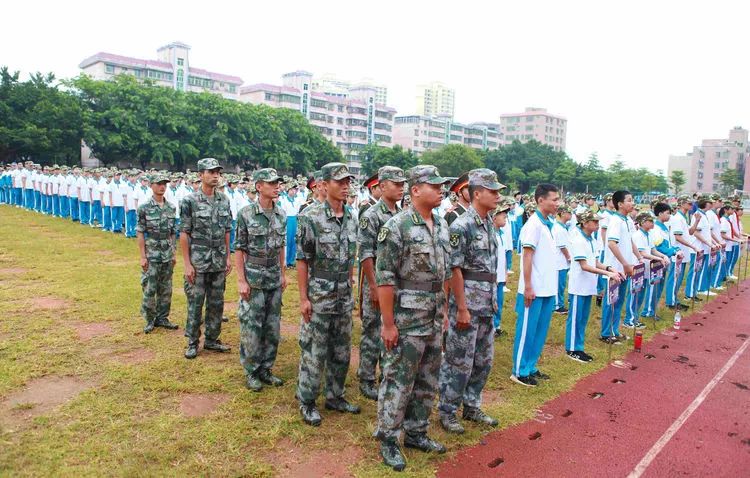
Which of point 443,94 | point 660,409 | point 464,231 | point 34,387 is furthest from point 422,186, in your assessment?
point 443,94

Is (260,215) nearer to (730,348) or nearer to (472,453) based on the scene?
(472,453)

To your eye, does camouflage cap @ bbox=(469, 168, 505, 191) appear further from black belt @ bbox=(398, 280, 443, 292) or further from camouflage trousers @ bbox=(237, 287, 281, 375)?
camouflage trousers @ bbox=(237, 287, 281, 375)

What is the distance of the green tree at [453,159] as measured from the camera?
6006 centimetres

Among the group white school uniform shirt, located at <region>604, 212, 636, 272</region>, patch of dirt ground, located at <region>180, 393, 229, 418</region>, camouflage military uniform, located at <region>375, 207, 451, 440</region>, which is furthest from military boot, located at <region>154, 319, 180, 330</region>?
white school uniform shirt, located at <region>604, 212, 636, 272</region>

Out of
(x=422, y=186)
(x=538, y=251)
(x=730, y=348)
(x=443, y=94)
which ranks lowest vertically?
(x=730, y=348)

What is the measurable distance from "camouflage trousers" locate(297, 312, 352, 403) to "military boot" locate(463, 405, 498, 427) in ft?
3.61

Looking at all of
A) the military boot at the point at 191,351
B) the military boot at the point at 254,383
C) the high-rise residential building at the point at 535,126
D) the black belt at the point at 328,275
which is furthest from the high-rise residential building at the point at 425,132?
the black belt at the point at 328,275

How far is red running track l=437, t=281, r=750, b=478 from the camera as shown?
3.93 metres

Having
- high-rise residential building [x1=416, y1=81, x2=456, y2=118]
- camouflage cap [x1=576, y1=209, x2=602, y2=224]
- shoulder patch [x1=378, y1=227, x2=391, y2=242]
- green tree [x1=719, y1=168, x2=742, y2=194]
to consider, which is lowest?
shoulder patch [x1=378, y1=227, x2=391, y2=242]

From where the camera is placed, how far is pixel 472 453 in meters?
4.02

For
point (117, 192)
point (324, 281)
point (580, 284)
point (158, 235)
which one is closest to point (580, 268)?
point (580, 284)

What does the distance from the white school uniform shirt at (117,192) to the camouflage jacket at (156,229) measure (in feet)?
31.5

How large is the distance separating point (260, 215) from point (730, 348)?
6.55 m

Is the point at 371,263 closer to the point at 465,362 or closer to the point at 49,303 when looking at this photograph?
the point at 465,362
